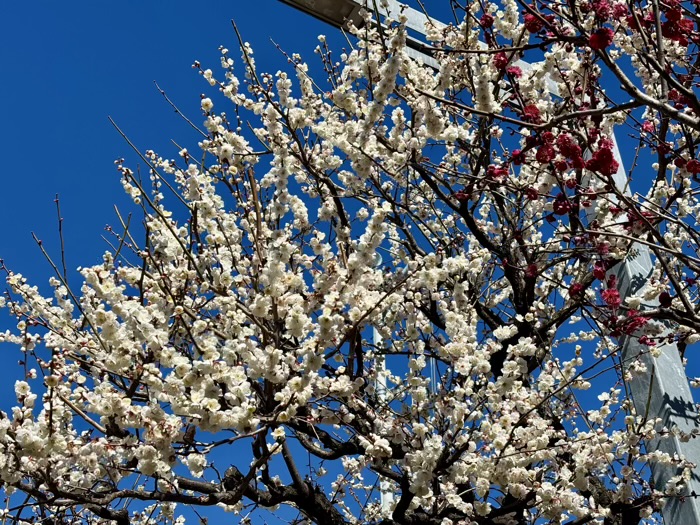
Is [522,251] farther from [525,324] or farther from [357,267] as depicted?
[357,267]

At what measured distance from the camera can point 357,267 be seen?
2.96 m

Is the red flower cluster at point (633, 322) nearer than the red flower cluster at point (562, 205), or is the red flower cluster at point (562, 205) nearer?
the red flower cluster at point (562, 205)

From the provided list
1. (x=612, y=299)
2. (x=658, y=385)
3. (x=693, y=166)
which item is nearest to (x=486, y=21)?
(x=693, y=166)

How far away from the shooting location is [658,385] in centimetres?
423

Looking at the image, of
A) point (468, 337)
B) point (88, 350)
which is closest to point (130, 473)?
point (88, 350)

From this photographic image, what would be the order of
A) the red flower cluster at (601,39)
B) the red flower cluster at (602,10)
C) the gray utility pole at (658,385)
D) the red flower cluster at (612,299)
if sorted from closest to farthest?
the red flower cluster at (601,39) → the red flower cluster at (602,10) → the red flower cluster at (612,299) → the gray utility pole at (658,385)

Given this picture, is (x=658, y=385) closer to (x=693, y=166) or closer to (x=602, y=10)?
(x=693, y=166)

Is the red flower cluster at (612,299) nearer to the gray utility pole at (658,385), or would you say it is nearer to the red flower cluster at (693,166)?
the gray utility pole at (658,385)

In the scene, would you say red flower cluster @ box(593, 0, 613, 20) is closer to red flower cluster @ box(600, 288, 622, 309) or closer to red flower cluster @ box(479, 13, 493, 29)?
red flower cluster @ box(479, 13, 493, 29)

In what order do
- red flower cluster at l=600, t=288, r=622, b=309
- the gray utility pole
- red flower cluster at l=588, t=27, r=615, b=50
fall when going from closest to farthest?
red flower cluster at l=588, t=27, r=615, b=50 → red flower cluster at l=600, t=288, r=622, b=309 → the gray utility pole

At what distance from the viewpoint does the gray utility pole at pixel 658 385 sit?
12.8 feet

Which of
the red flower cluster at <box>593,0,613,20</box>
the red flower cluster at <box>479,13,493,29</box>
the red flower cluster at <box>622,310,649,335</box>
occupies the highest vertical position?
the red flower cluster at <box>479,13,493,29</box>

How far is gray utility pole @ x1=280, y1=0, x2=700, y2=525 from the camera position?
3893mm

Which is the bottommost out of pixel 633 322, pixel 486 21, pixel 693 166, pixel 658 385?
pixel 633 322
